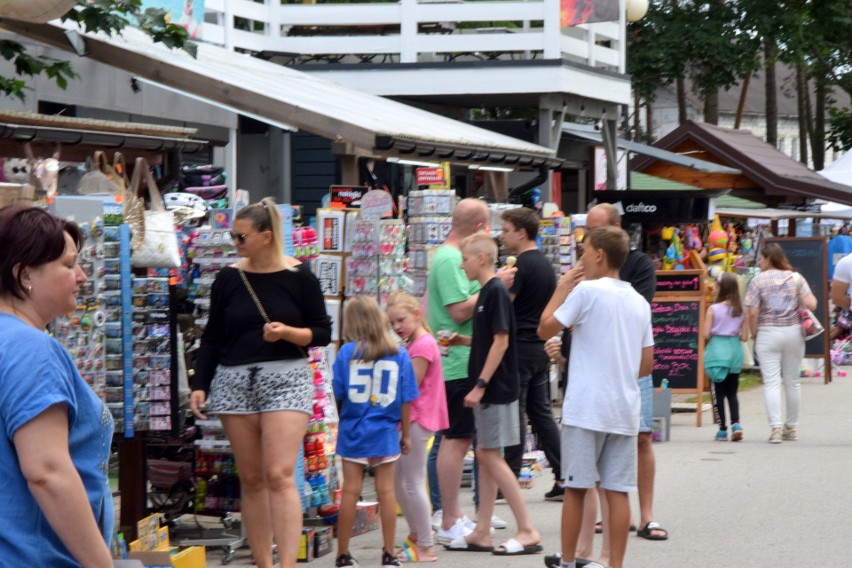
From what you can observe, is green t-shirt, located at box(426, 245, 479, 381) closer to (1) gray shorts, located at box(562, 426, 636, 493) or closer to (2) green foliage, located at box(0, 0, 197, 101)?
(1) gray shorts, located at box(562, 426, 636, 493)

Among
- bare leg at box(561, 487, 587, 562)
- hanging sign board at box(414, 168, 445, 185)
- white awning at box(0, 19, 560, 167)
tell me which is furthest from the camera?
white awning at box(0, 19, 560, 167)

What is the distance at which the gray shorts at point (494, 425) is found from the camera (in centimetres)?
802

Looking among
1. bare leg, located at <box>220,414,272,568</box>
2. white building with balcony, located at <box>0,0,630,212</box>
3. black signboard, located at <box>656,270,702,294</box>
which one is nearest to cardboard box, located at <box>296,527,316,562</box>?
bare leg, located at <box>220,414,272,568</box>

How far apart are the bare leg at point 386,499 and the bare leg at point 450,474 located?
0.69 metres

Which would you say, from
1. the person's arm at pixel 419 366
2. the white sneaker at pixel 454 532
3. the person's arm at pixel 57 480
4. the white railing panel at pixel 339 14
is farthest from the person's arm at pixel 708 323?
the person's arm at pixel 57 480

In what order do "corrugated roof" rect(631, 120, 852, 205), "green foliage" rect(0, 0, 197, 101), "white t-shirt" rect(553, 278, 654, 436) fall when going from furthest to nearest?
"corrugated roof" rect(631, 120, 852, 205) < "green foliage" rect(0, 0, 197, 101) < "white t-shirt" rect(553, 278, 654, 436)

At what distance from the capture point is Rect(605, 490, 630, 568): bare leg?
6867mm

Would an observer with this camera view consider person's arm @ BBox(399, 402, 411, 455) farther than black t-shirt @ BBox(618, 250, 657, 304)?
No

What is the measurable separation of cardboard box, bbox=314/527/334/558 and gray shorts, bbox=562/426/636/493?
1711 millimetres

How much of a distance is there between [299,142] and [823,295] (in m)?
7.23

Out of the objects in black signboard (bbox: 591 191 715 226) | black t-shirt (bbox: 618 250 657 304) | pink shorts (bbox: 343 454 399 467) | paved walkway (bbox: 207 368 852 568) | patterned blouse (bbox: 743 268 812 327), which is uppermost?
black signboard (bbox: 591 191 715 226)

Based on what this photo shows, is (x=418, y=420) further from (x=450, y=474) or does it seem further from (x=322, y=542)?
(x=322, y=542)

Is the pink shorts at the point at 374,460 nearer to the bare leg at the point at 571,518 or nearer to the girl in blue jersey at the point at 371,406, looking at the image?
the girl in blue jersey at the point at 371,406

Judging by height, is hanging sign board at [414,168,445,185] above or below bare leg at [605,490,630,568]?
above
